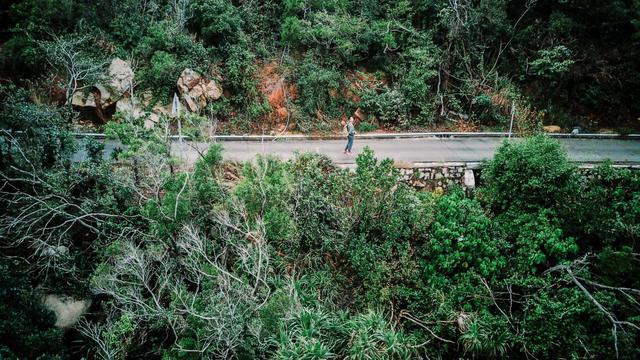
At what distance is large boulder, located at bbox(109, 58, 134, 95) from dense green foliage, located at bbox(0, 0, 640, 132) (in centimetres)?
62

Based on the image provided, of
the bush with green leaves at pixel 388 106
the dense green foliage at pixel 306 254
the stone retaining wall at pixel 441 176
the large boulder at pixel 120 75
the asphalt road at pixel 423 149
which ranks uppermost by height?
the large boulder at pixel 120 75

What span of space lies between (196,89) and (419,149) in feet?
39.3

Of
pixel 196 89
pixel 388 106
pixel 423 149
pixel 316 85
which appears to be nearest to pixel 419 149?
pixel 423 149

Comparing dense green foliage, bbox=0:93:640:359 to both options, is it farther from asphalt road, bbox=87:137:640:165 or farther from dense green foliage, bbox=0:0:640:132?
dense green foliage, bbox=0:0:640:132

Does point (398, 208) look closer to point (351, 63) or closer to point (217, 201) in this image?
point (217, 201)

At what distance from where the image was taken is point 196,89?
21797 millimetres

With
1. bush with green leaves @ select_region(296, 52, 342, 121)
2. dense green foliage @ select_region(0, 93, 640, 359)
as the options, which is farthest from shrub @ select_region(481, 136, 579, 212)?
bush with green leaves @ select_region(296, 52, 342, 121)

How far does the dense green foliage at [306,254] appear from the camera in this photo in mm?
12438

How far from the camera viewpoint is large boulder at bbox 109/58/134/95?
21.2 meters

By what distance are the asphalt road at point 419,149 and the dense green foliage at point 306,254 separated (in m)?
3.26

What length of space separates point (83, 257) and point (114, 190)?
2.63 metres

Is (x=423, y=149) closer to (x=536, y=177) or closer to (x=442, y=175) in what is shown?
(x=442, y=175)

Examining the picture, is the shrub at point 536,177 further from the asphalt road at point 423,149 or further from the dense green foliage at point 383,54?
the dense green foliage at point 383,54

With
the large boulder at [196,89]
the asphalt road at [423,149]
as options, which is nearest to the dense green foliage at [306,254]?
the asphalt road at [423,149]
